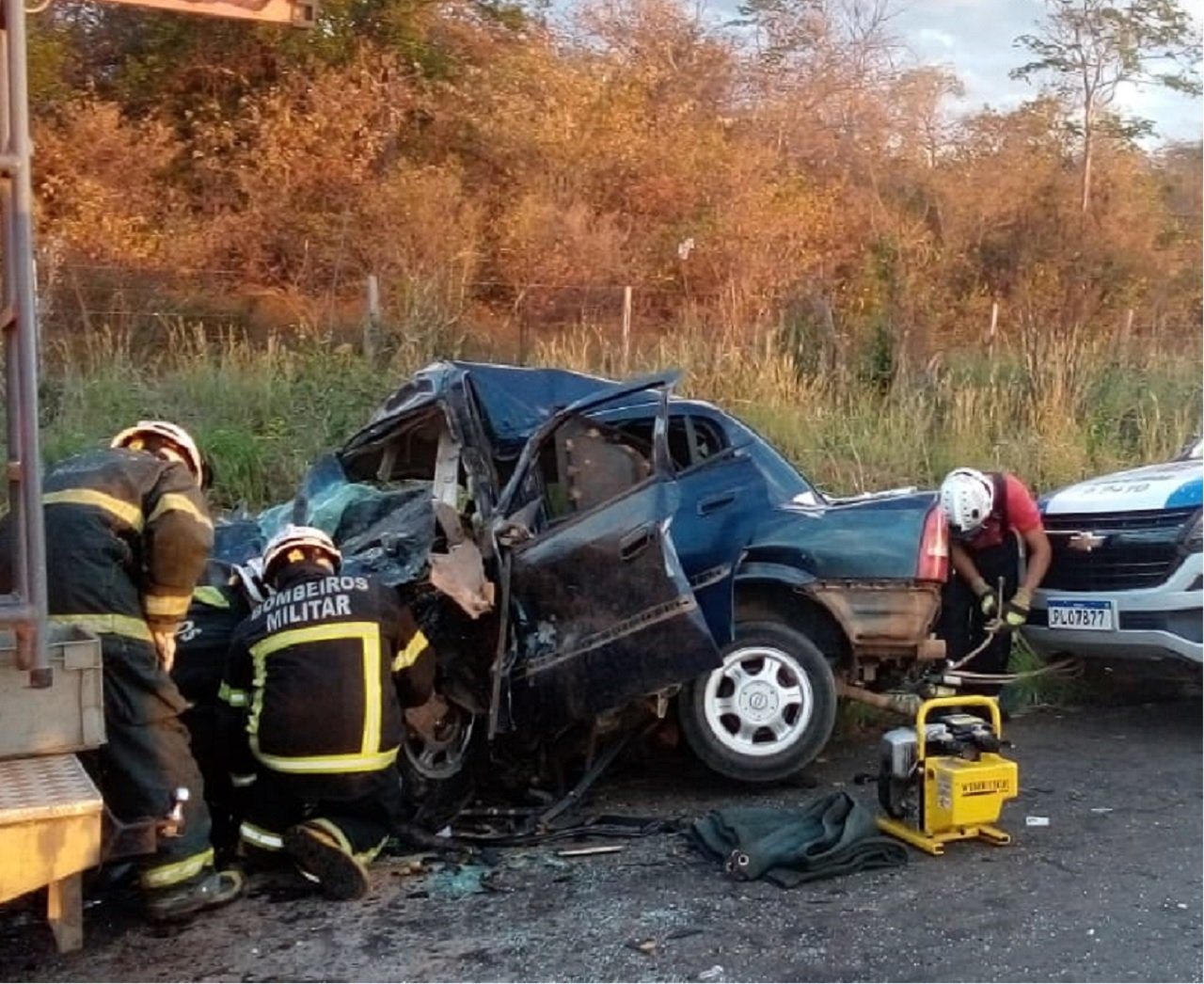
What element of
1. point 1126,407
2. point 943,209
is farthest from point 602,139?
point 1126,407

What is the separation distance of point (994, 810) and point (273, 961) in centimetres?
254

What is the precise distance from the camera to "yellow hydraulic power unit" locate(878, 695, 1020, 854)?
5062 mm

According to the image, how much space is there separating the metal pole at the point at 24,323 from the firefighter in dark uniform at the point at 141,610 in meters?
1.40

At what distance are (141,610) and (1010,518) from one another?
4.36m

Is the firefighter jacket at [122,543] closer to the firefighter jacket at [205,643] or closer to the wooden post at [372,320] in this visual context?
the firefighter jacket at [205,643]

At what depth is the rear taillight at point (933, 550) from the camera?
6.18 metres

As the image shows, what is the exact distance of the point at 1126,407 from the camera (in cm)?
1173

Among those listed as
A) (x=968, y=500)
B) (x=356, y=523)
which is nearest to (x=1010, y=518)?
A: (x=968, y=500)

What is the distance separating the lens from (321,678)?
480 centimetres

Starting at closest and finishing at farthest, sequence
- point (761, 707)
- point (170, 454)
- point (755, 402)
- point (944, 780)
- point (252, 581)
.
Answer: point (170, 454) → point (944, 780) → point (252, 581) → point (761, 707) → point (755, 402)

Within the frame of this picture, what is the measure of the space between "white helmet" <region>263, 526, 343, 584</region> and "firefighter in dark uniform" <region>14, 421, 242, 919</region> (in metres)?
0.63

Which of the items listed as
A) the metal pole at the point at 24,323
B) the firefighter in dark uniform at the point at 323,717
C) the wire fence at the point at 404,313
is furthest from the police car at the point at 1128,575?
the wire fence at the point at 404,313

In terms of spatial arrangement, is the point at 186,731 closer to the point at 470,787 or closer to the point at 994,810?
the point at 470,787

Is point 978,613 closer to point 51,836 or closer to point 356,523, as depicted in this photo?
point 356,523
